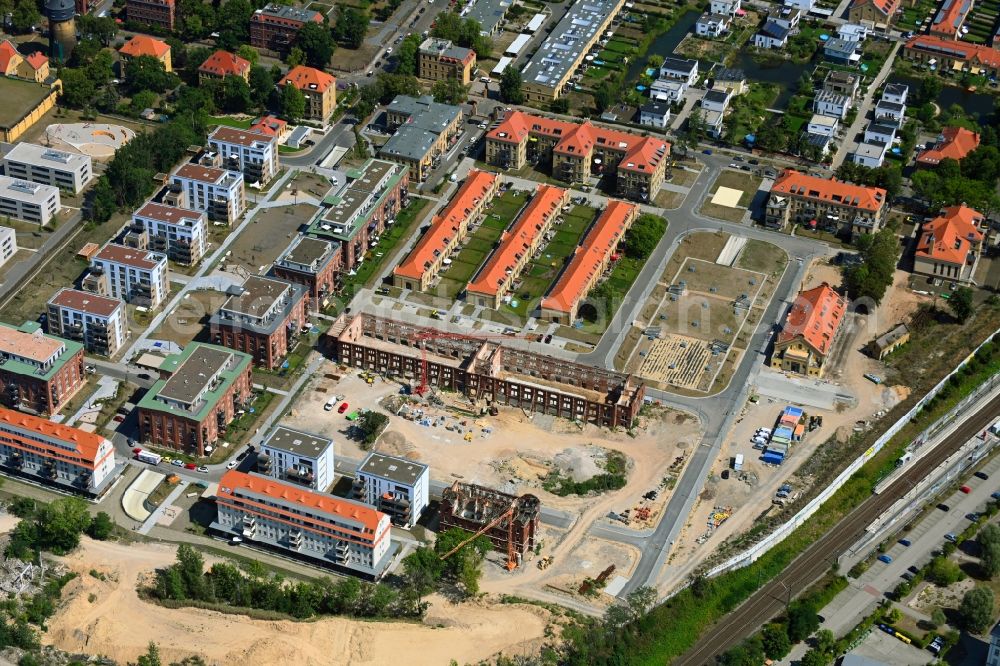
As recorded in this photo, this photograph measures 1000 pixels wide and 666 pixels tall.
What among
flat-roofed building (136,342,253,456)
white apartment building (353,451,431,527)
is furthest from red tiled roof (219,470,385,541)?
flat-roofed building (136,342,253,456)

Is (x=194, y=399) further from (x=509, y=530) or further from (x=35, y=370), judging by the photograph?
(x=509, y=530)

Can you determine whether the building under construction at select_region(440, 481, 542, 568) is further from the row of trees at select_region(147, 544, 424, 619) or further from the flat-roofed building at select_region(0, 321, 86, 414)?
the flat-roofed building at select_region(0, 321, 86, 414)

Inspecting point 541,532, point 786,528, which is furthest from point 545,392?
point 786,528

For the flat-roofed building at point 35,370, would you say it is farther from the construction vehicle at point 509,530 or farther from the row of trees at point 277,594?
the construction vehicle at point 509,530

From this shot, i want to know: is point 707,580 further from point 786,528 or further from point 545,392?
point 545,392

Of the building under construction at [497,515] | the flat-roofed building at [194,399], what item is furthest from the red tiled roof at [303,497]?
the flat-roofed building at [194,399]

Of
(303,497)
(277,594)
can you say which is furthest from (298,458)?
(277,594)
